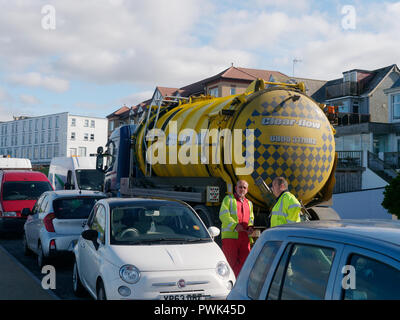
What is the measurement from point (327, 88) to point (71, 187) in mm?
32008

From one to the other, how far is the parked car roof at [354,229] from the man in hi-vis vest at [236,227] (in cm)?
427

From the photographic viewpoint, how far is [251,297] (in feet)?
11.0

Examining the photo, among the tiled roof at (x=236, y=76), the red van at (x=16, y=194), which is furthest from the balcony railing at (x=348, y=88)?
the red van at (x=16, y=194)

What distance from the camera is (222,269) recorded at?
5898mm

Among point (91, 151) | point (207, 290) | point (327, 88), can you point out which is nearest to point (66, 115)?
point (91, 151)

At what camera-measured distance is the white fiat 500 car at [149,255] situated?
17.8 feet

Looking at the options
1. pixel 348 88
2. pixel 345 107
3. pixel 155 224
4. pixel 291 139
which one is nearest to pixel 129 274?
pixel 155 224

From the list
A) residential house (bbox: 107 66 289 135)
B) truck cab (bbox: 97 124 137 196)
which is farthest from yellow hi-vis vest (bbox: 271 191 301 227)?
residential house (bbox: 107 66 289 135)

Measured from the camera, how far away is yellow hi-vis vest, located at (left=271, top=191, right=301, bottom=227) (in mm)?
6977

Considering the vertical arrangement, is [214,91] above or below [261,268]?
above

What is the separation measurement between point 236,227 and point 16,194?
9340mm

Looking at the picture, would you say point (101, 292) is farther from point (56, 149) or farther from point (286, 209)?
point (56, 149)

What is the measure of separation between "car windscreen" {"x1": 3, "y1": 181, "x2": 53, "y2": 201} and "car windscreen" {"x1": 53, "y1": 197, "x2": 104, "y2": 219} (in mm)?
5395

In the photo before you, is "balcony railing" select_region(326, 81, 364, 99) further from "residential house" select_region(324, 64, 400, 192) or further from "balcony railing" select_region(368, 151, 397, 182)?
"balcony railing" select_region(368, 151, 397, 182)
